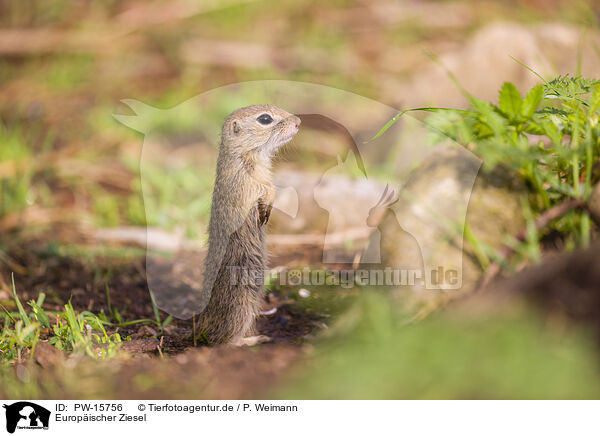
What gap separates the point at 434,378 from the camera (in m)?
1.73

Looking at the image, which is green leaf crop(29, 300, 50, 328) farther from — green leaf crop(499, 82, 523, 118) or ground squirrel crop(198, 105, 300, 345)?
green leaf crop(499, 82, 523, 118)

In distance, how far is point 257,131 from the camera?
280 centimetres

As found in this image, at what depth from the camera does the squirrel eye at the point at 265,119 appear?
2814mm

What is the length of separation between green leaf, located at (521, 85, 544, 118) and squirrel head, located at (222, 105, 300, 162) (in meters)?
1.03

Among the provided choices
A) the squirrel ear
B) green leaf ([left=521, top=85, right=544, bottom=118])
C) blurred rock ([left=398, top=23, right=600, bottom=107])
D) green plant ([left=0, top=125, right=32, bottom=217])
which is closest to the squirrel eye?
the squirrel ear

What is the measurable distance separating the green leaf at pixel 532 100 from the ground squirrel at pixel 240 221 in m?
1.03

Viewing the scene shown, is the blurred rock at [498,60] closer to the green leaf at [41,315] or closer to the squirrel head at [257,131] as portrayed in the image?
the squirrel head at [257,131]

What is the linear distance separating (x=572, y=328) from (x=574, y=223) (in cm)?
58

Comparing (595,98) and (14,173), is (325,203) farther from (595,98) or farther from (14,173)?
(14,173)

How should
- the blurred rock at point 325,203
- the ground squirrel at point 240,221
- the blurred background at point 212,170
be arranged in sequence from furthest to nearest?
the blurred rock at point 325,203 → the ground squirrel at point 240,221 → the blurred background at point 212,170

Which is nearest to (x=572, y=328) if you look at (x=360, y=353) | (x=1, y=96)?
(x=360, y=353)

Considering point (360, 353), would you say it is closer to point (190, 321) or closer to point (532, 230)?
point (532, 230)

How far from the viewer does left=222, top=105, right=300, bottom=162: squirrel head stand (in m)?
2.78
